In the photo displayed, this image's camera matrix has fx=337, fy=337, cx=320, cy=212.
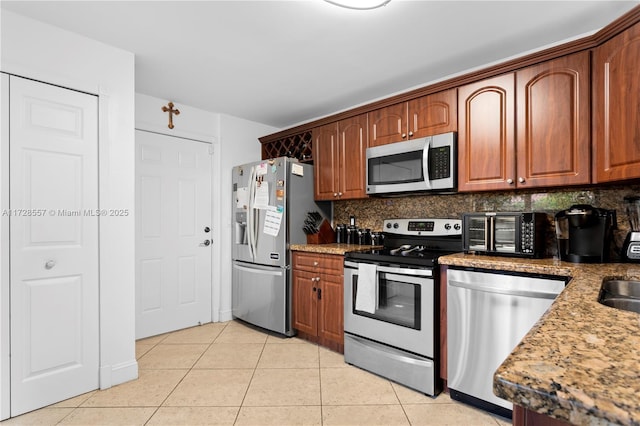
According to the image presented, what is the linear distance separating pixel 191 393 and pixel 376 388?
4.14ft

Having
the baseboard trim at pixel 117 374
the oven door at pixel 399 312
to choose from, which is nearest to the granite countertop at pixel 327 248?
the oven door at pixel 399 312

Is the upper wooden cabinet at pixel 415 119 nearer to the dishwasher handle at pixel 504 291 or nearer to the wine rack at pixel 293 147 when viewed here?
the wine rack at pixel 293 147

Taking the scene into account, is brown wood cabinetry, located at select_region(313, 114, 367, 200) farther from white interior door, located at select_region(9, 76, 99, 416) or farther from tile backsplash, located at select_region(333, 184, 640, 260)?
white interior door, located at select_region(9, 76, 99, 416)

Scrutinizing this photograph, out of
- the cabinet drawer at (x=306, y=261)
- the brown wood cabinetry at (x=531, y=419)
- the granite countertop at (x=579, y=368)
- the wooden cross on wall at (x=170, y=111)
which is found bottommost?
the cabinet drawer at (x=306, y=261)

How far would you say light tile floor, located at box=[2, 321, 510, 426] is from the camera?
198 cm

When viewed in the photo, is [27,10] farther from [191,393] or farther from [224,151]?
[191,393]

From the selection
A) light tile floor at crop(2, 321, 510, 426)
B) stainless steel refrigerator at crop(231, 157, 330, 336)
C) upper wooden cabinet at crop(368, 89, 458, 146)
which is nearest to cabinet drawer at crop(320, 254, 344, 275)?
stainless steel refrigerator at crop(231, 157, 330, 336)

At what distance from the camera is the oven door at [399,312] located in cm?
227

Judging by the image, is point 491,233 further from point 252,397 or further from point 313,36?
point 252,397

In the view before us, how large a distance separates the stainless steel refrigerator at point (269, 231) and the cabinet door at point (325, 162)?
0.33ft

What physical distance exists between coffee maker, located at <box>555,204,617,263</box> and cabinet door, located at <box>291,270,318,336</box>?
6.34ft

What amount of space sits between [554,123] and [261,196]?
8.20 feet

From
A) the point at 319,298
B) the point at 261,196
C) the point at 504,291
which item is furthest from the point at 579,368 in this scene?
the point at 261,196

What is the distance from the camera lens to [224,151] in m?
3.90
